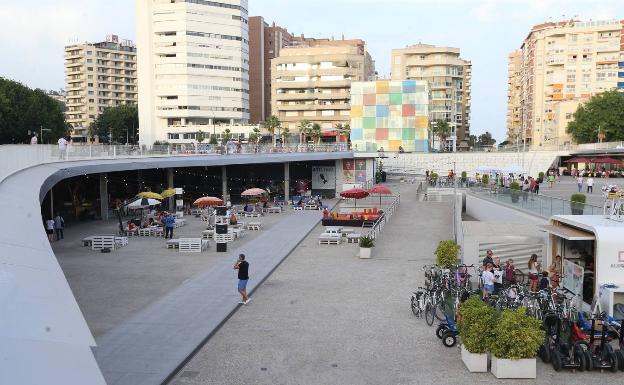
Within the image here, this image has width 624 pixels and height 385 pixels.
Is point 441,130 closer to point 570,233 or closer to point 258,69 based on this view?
point 258,69

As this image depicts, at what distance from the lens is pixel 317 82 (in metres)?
115

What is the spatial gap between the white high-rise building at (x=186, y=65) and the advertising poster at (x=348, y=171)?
66.1 metres

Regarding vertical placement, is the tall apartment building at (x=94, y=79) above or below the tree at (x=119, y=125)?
above

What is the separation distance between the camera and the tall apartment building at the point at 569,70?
9769 centimetres

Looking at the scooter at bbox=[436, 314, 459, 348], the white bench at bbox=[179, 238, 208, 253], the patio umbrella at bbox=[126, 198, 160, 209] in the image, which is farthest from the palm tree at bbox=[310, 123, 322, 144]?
the scooter at bbox=[436, 314, 459, 348]

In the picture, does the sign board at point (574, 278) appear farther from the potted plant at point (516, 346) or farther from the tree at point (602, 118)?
the tree at point (602, 118)

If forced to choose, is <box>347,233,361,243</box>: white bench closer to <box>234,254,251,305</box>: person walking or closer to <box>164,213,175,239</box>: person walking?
<box>164,213,175,239</box>: person walking

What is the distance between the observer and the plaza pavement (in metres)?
10.8

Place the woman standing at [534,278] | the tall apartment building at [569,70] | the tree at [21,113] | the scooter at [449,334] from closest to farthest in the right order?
the scooter at [449,334] → the woman standing at [534,278] → the tree at [21,113] → the tall apartment building at [569,70]

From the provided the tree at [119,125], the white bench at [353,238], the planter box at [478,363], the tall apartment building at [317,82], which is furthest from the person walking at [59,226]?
the tree at [119,125]

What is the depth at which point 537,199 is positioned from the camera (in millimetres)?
23266

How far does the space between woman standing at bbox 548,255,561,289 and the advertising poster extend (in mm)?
36264

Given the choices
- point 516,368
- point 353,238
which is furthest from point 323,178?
point 516,368

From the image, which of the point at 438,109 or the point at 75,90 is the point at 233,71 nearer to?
the point at 438,109
